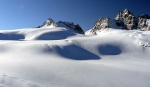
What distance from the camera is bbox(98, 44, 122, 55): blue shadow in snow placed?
30.9 meters

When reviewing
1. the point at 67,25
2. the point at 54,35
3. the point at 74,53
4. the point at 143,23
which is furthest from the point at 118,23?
the point at 74,53

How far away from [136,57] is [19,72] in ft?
60.4

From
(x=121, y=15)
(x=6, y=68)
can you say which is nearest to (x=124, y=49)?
(x=6, y=68)

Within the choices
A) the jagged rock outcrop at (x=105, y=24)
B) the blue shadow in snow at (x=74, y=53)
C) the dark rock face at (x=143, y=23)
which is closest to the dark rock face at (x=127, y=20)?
the dark rock face at (x=143, y=23)

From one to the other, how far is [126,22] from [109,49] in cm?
5084

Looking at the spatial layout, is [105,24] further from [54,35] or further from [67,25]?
[54,35]

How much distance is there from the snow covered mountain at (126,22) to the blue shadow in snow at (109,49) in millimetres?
31181

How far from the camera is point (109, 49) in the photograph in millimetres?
32781

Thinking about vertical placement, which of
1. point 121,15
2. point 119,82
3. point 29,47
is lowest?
point 119,82

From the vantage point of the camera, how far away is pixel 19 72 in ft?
51.9

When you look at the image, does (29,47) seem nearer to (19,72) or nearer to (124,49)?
(19,72)

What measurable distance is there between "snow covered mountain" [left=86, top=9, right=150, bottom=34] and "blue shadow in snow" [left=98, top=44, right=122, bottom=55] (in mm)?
31181

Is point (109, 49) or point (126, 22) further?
point (126, 22)

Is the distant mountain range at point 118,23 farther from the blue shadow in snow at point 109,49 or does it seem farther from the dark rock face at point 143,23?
the blue shadow in snow at point 109,49
